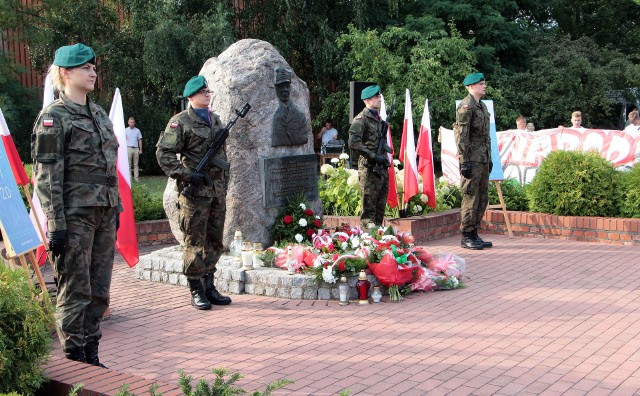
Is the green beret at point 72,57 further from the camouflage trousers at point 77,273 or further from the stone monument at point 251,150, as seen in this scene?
the stone monument at point 251,150

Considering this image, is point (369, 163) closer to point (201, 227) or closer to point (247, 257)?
point (247, 257)

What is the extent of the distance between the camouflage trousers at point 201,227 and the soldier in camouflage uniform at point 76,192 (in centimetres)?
179

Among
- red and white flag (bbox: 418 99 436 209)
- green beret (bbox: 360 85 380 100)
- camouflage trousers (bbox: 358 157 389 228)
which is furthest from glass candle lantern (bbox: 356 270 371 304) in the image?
red and white flag (bbox: 418 99 436 209)

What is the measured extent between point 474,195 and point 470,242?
0.60 meters

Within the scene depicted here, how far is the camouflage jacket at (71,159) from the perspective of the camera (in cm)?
483

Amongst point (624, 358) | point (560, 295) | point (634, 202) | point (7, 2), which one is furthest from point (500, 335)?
point (7, 2)

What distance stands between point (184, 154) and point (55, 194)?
7.45 feet

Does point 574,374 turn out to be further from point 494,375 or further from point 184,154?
point 184,154

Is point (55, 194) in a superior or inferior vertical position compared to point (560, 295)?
superior

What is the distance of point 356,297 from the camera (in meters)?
7.26

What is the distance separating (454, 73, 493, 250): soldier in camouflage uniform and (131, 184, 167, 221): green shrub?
4.31 meters

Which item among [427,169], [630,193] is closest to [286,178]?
[427,169]

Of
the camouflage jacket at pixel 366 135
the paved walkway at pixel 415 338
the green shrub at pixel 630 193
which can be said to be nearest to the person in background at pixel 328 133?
the green shrub at pixel 630 193

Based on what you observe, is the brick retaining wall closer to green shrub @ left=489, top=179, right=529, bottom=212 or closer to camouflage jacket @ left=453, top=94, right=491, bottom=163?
green shrub @ left=489, top=179, right=529, bottom=212
